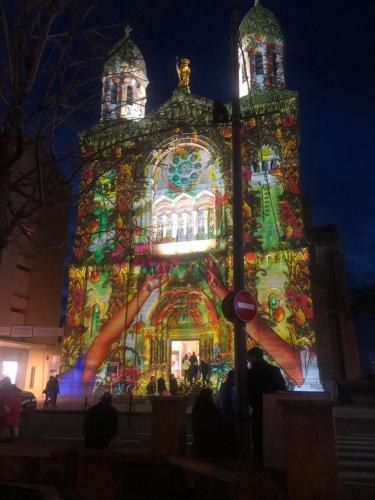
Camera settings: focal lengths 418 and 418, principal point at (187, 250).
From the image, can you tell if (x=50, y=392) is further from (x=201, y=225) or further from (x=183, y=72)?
(x=183, y=72)

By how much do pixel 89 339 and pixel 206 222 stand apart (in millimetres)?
9621

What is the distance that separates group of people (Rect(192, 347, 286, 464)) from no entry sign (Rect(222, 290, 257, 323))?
22.4 inches

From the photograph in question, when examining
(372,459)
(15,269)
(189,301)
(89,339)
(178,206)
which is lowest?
(372,459)

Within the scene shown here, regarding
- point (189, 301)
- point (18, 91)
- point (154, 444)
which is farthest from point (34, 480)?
point (189, 301)

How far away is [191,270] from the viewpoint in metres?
23.7

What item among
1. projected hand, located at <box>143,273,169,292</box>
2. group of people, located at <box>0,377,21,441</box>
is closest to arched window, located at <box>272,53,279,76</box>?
projected hand, located at <box>143,273,169,292</box>

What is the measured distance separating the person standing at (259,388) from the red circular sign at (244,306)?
68 cm

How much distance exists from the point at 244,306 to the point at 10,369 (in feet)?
82.6

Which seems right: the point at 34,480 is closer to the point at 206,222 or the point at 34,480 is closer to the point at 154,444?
the point at 154,444

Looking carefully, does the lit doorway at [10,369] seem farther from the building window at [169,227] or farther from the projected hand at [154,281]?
the building window at [169,227]

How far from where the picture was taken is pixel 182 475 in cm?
511

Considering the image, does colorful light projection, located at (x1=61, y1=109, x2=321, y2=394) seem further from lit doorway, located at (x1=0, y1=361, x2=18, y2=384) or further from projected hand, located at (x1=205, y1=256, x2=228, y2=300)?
lit doorway, located at (x1=0, y1=361, x2=18, y2=384)

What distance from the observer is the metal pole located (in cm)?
552

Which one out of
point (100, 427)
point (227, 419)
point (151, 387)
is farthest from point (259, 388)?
point (151, 387)
